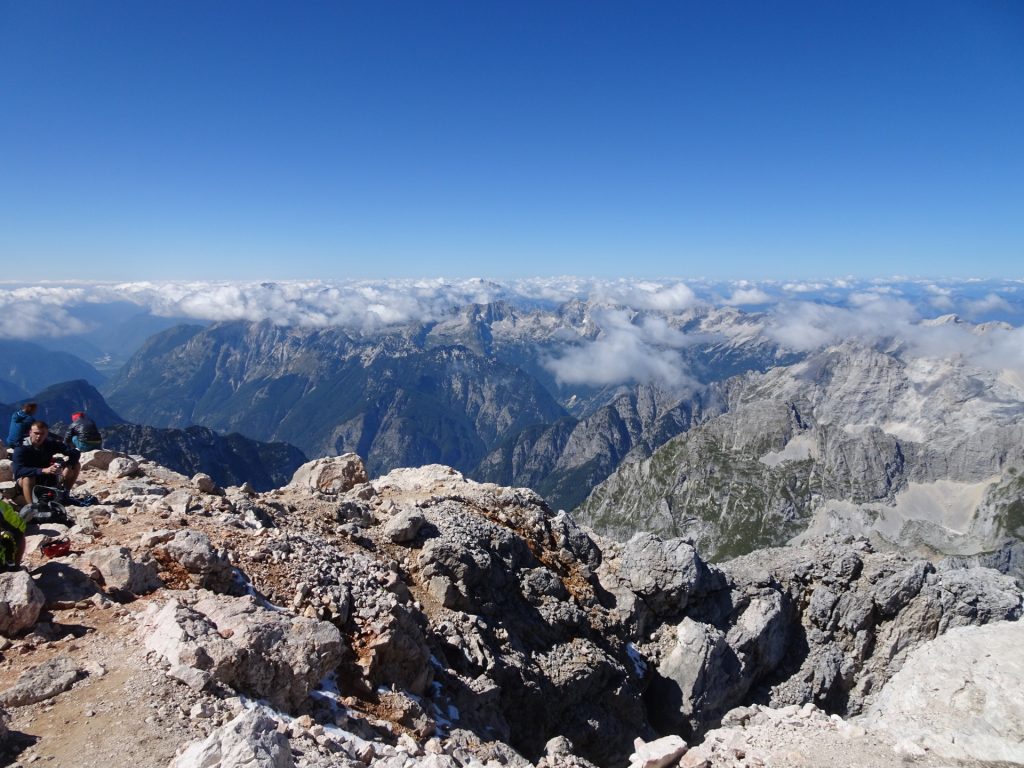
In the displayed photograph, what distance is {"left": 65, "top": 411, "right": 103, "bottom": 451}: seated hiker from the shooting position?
54.3ft

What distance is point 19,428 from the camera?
1661 cm

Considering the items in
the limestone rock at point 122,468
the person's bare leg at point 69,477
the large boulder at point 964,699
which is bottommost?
the large boulder at point 964,699

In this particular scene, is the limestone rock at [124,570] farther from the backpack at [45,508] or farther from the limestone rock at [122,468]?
the limestone rock at [122,468]

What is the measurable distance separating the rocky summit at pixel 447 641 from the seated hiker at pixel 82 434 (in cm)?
199

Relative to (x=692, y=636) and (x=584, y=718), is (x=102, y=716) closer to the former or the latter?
(x=584, y=718)

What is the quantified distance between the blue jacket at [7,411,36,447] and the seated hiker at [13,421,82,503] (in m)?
0.44

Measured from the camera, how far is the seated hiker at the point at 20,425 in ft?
53.4

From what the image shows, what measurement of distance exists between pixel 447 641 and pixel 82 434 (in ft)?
43.5

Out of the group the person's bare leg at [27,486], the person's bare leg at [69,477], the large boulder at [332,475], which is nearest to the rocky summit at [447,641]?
the large boulder at [332,475]

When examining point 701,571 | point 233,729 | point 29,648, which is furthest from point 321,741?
point 701,571

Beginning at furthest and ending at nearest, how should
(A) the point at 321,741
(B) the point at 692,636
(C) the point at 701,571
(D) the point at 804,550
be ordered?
(D) the point at 804,550
(C) the point at 701,571
(B) the point at 692,636
(A) the point at 321,741

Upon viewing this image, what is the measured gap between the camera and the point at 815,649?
30.0m

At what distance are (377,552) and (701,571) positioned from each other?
58.8 ft

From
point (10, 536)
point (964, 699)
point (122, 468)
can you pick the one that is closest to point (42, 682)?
point (10, 536)
